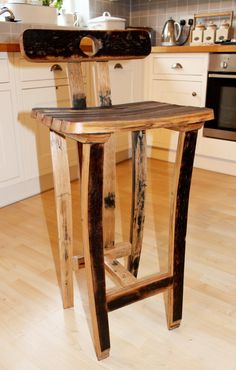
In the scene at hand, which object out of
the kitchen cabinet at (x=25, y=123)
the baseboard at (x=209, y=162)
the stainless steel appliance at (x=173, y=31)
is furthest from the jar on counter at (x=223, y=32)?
the kitchen cabinet at (x=25, y=123)

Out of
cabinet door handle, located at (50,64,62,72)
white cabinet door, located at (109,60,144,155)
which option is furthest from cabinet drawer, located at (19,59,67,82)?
white cabinet door, located at (109,60,144,155)

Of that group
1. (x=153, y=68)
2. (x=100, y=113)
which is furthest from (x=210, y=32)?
(x=100, y=113)

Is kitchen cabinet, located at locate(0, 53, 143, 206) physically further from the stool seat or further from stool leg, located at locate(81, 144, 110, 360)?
stool leg, located at locate(81, 144, 110, 360)

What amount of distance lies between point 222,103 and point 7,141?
150 centimetres

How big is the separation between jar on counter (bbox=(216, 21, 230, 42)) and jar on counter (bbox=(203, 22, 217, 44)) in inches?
1.2

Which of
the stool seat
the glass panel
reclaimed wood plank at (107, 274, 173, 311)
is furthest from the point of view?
the glass panel

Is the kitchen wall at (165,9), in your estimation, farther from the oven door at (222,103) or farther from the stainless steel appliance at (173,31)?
the oven door at (222,103)

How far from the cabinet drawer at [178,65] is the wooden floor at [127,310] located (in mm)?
1108

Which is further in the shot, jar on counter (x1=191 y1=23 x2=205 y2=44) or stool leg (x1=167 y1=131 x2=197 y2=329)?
jar on counter (x1=191 y1=23 x2=205 y2=44)

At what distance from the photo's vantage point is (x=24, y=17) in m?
2.43

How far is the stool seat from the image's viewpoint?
0.77 meters

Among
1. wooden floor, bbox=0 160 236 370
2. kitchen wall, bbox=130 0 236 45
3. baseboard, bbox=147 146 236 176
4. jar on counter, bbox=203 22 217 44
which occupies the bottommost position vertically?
wooden floor, bbox=0 160 236 370

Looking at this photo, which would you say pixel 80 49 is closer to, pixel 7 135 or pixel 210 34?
pixel 7 135

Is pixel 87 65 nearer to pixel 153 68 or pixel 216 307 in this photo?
pixel 153 68
